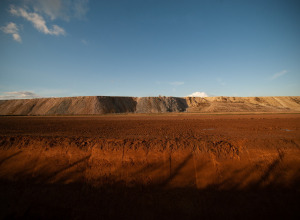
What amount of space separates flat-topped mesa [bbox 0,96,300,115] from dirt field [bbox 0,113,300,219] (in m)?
44.6

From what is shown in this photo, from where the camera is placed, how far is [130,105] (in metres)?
59.4

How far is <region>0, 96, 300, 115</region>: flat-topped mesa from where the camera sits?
49897mm

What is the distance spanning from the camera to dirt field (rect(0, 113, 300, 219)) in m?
4.14

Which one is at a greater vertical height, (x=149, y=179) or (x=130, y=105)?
(x=130, y=105)

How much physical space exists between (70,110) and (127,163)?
5232cm

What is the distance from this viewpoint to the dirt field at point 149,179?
4137mm

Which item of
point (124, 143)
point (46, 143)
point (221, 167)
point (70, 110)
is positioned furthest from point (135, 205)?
point (70, 110)

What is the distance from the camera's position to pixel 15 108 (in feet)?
182

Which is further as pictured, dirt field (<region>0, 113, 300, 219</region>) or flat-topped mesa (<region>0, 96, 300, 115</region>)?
flat-topped mesa (<region>0, 96, 300, 115</region>)

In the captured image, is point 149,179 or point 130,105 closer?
point 149,179

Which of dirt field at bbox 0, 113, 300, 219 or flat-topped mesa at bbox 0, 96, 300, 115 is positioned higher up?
flat-topped mesa at bbox 0, 96, 300, 115

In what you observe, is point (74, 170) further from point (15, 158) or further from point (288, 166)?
point (288, 166)

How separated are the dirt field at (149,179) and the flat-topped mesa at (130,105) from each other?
146 feet

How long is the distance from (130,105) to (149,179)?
5492 centimetres
